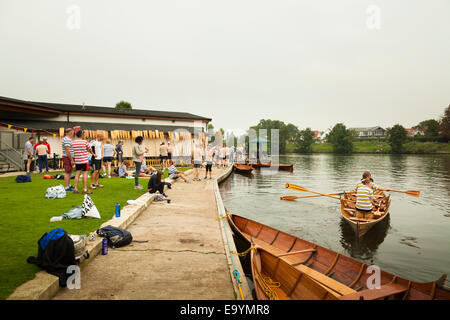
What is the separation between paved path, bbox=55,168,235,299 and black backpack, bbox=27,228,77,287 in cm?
32

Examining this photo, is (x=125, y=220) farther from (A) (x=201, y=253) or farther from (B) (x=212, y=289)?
(B) (x=212, y=289)

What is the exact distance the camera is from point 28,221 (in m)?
6.50

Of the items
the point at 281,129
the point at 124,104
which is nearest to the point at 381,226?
the point at 124,104

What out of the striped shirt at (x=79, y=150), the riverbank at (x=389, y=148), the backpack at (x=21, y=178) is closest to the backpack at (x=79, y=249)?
the striped shirt at (x=79, y=150)

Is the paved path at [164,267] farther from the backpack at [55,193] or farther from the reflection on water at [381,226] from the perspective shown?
the reflection on water at [381,226]

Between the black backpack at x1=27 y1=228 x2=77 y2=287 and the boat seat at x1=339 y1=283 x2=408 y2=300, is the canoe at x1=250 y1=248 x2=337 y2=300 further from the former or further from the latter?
the black backpack at x1=27 y1=228 x2=77 y2=287

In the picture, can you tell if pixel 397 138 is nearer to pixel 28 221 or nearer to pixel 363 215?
pixel 363 215

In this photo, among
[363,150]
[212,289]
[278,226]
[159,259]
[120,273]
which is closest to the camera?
[212,289]

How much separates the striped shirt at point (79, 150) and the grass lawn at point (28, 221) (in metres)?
1.40

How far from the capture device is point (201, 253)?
5590mm

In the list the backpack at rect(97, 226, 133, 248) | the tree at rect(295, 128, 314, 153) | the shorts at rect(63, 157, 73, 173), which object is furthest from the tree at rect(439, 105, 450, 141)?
the backpack at rect(97, 226, 133, 248)

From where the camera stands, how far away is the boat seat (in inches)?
144

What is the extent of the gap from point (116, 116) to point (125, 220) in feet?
80.2
